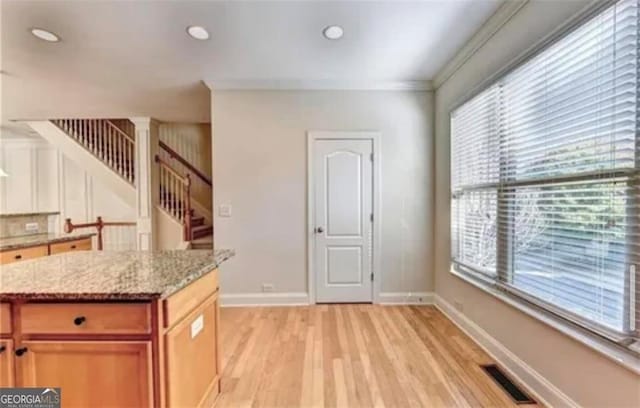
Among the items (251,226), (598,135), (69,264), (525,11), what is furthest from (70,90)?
(598,135)

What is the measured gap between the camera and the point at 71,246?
378cm

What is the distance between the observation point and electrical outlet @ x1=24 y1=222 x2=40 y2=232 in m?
3.75

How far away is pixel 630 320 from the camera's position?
1.57 m

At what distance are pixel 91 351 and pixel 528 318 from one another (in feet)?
8.25

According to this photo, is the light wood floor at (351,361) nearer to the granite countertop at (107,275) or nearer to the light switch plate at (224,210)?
the granite countertop at (107,275)

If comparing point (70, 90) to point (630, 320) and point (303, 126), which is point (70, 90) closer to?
point (303, 126)

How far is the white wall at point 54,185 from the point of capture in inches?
281

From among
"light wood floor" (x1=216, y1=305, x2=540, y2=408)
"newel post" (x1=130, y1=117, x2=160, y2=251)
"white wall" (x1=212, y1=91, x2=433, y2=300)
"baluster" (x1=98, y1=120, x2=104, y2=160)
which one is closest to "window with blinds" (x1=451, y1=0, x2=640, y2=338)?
"light wood floor" (x1=216, y1=305, x2=540, y2=408)

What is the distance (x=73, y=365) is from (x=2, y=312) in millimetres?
374

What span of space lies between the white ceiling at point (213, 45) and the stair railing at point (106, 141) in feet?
4.08

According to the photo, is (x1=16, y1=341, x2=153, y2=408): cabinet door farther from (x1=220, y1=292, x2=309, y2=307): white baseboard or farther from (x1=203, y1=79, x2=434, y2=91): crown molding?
(x1=203, y1=79, x2=434, y2=91): crown molding

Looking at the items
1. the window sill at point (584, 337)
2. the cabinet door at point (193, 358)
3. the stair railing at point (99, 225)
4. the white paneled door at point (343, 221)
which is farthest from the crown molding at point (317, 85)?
the stair railing at point (99, 225)

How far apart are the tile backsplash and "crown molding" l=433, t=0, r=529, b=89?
4797 mm

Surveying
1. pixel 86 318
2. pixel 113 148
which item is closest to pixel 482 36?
pixel 86 318
